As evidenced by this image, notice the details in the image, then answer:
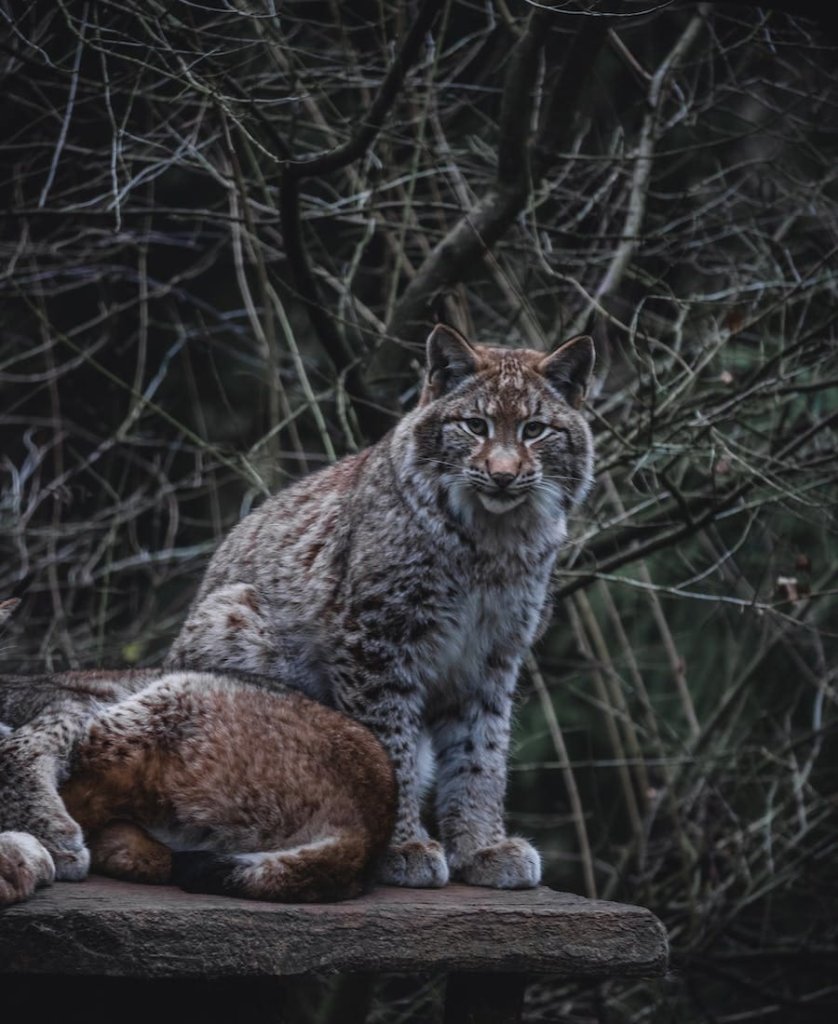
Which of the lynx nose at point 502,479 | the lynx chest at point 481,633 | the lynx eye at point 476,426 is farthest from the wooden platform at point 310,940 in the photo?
the lynx eye at point 476,426

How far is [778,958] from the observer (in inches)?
281

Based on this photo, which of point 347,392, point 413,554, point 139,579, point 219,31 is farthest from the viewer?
point 139,579

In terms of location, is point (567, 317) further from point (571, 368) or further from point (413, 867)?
point (413, 867)

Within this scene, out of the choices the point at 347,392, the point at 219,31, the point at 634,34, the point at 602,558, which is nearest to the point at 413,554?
the point at 347,392

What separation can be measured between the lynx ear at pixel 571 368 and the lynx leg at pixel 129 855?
2016mm

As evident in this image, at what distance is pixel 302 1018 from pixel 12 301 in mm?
5444

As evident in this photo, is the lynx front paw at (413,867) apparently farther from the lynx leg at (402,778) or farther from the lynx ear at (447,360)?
the lynx ear at (447,360)

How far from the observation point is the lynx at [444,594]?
436 cm

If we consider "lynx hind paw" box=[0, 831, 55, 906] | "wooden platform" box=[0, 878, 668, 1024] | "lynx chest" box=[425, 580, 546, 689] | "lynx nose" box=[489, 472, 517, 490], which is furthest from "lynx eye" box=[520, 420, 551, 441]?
"lynx hind paw" box=[0, 831, 55, 906]

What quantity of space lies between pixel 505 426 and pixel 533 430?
4.5 inches

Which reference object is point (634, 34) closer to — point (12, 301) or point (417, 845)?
point (12, 301)

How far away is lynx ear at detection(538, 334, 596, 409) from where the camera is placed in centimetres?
472

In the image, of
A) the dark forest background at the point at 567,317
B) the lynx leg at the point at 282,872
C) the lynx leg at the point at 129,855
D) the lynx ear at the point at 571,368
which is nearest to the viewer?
the lynx leg at the point at 282,872

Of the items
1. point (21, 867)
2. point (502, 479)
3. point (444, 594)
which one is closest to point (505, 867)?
point (444, 594)
